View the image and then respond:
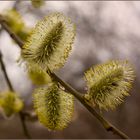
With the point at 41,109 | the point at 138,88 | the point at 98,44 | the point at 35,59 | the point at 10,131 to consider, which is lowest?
the point at 10,131

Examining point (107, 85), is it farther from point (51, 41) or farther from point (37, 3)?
point (37, 3)

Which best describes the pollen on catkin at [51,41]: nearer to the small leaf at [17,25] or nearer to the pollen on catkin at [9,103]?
the small leaf at [17,25]

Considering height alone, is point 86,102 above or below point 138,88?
above

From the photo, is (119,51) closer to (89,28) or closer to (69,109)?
(89,28)

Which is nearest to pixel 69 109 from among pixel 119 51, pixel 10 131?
pixel 119 51

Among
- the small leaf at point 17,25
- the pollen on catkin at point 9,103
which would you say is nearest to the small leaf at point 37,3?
the small leaf at point 17,25
